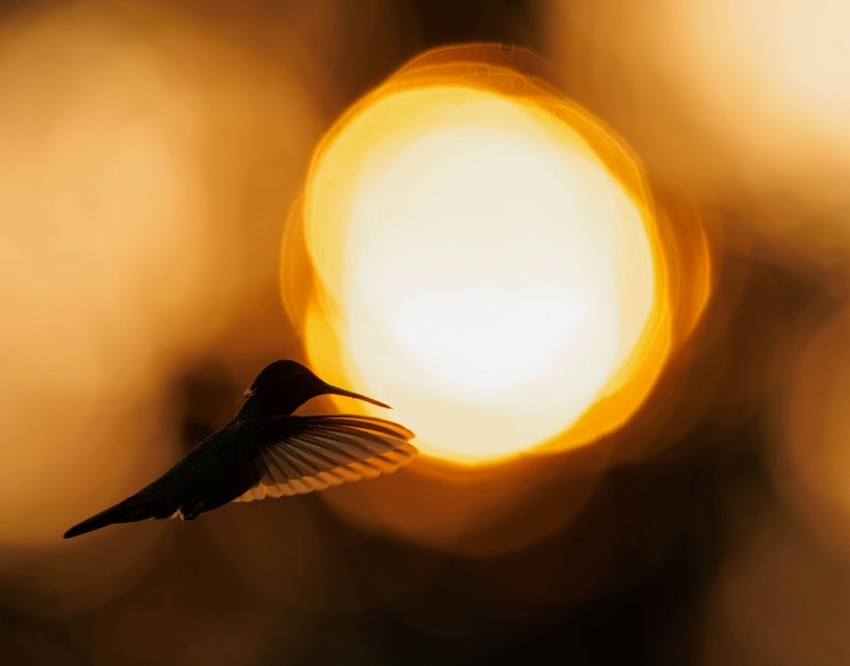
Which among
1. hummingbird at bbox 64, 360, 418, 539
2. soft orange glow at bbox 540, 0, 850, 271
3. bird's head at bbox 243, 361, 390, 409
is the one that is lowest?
hummingbird at bbox 64, 360, 418, 539

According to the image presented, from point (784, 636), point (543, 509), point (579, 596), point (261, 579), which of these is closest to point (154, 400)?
point (261, 579)

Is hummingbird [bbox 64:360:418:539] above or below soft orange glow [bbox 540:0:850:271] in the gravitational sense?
below

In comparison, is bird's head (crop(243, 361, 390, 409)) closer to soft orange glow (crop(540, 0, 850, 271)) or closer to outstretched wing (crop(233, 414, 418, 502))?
outstretched wing (crop(233, 414, 418, 502))

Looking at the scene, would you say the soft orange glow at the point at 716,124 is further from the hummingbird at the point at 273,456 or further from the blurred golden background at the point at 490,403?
the hummingbird at the point at 273,456

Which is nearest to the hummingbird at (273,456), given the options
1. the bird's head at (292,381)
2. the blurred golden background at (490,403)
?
the bird's head at (292,381)

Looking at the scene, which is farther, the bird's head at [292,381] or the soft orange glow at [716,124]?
the soft orange glow at [716,124]

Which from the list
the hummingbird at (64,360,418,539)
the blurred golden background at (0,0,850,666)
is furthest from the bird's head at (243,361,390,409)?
the blurred golden background at (0,0,850,666)

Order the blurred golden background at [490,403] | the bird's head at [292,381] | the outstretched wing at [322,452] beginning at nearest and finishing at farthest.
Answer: the outstretched wing at [322,452]
the bird's head at [292,381]
the blurred golden background at [490,403]
